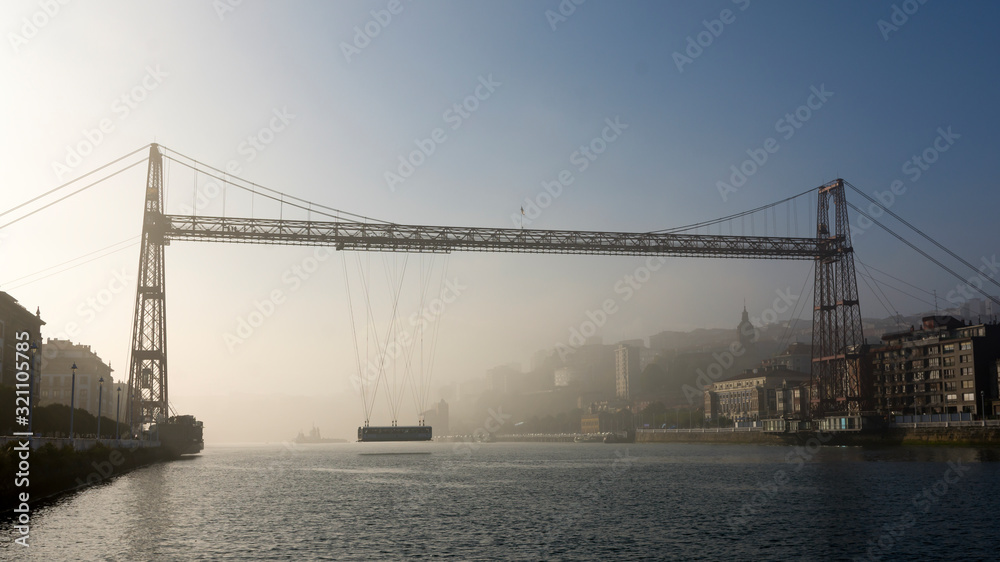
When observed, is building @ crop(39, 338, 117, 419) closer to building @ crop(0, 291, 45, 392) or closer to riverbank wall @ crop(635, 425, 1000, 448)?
building @ crop(0, 291, 45, 392)

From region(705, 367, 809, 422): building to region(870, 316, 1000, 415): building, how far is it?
91.7 feet

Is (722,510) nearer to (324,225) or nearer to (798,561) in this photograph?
(798,561)

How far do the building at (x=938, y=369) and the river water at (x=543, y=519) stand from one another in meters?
51.4

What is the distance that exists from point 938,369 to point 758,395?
56250mm

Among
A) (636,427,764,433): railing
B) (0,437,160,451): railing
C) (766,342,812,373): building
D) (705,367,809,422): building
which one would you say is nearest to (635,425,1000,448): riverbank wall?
(636,427,764,433): railing

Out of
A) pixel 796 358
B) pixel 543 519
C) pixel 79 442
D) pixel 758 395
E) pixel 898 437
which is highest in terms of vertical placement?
pixel 796 358

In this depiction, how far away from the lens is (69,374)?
125 m

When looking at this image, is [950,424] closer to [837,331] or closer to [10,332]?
[837,331]

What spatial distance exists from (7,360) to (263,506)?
1862 inches

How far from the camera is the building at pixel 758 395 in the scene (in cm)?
15212

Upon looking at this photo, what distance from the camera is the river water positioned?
994 inches

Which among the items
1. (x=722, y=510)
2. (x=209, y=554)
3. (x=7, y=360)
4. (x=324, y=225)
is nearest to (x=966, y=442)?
(x=722, y=510)

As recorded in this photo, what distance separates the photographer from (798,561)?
923 inches

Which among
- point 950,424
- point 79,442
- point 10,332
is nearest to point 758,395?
point 950,424
